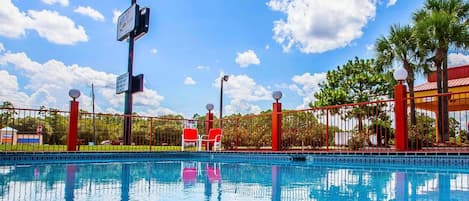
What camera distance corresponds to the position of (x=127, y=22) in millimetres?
18906

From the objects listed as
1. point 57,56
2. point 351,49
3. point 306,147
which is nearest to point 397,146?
point 306,147

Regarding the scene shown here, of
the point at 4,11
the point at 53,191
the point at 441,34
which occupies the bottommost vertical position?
the point at 53,191

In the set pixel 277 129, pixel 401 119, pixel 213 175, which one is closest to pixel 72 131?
pixel 277 129

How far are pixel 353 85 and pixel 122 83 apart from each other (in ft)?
34.1

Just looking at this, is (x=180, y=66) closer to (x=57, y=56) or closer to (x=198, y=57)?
(x=198, y=57)

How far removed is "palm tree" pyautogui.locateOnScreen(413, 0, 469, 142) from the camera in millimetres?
11312

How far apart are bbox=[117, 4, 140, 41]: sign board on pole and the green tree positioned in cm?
899

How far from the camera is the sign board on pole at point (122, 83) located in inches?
717

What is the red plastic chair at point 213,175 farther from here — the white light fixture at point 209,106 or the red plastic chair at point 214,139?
the white light fixture at point 209,106

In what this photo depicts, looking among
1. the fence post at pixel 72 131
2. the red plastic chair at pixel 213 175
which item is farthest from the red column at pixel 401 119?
the fence post at pixel 72 131

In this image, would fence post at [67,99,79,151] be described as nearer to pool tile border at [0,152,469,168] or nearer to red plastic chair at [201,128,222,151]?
pool tile border at [0,152,469,168]

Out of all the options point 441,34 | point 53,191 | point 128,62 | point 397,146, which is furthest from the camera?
point 128,62

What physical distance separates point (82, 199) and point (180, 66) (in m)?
17.8

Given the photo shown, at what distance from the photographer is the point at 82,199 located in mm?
3365
